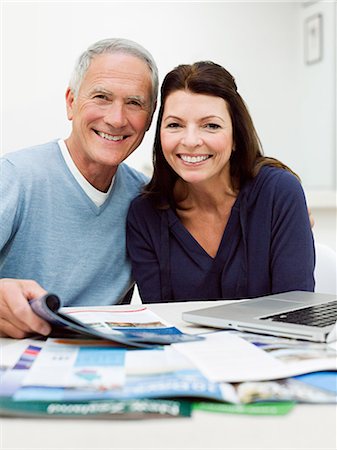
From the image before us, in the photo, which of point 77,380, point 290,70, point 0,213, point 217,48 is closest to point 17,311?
point 77,380

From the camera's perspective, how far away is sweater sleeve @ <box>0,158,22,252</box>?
1611 millimetres

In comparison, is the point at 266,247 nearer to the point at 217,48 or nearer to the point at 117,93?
the point at 117,93

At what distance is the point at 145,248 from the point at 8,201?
37 centimetres

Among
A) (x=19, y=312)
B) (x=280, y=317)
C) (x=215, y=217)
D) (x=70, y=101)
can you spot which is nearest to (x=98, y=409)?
(x=19, y=312)

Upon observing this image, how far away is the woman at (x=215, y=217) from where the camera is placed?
5.44 ft

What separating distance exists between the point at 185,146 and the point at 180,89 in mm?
149

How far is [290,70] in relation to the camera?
4641 mm

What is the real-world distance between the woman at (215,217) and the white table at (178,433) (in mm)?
972

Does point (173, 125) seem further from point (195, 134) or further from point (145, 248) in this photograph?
point (145, 248)

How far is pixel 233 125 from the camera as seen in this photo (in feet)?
5.79

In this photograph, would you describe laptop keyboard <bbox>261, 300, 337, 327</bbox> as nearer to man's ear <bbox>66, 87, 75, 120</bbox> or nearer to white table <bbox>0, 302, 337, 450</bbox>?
white table <bbox>0, 302, 337, 450</bbox>

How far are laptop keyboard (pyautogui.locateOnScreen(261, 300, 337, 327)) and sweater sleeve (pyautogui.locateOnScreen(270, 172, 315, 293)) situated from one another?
37 centimetres

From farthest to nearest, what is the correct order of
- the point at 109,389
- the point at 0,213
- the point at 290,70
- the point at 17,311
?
the point at 290,70, the point at 0,213, the point at 17,311, the point at 109,389

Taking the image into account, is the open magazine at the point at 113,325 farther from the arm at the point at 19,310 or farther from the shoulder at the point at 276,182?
the shoulder at the point at 276,182
